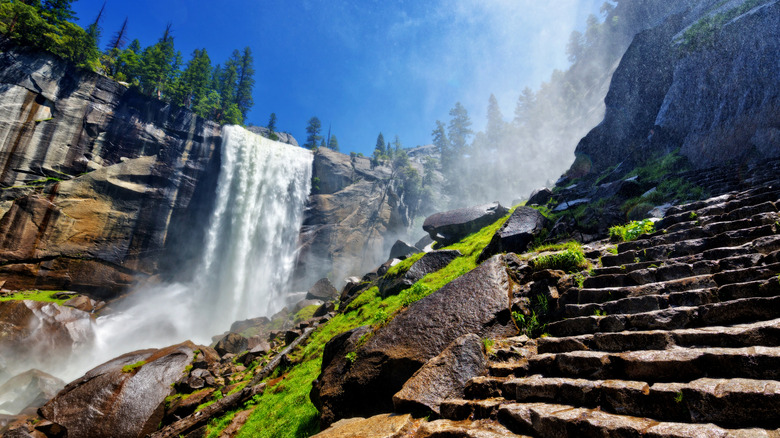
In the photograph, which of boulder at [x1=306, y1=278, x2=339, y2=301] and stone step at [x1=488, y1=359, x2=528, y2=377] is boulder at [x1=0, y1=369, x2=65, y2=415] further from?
stone step at [x1=488, y1=359, x2=528, y2=377]

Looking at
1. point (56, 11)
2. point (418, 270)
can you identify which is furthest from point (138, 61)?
point (418, 270)

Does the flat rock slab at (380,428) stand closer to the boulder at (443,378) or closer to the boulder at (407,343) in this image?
the boulder at (443,378)

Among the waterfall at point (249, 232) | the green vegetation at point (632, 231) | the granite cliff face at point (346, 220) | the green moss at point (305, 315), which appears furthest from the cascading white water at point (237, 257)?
the green vegetation at point (632, 231)

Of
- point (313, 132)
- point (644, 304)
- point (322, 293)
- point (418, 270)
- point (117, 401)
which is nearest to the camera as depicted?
point (644, 304)

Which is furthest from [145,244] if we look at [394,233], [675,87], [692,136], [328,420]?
[675,87]

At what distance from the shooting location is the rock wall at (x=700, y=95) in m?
13.7

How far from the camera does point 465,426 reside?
10.7 feet

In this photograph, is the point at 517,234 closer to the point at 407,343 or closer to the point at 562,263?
the point at 562,263

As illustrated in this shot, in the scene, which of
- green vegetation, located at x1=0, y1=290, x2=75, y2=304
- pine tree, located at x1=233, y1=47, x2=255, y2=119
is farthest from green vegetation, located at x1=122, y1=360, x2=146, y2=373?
pine tree, located at x1=233, y1=47, x2=255, y2=119

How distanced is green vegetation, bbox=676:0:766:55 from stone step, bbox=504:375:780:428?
26.5 m

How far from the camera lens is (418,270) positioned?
38.5 ft

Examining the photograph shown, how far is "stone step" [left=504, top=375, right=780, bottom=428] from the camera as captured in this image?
2.27 m

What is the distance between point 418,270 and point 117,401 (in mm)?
10894

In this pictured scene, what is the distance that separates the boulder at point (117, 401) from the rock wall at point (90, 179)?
21099mm
